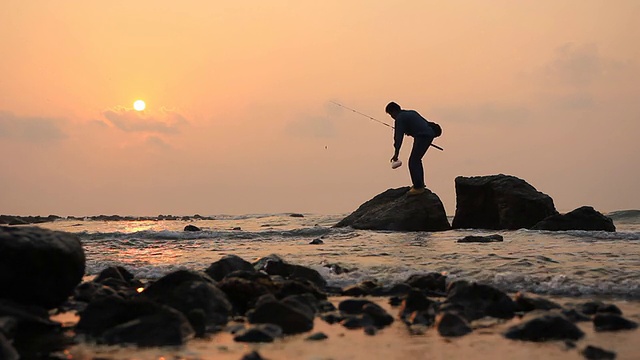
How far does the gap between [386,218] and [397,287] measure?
9.53m

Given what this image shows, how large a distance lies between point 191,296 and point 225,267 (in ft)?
7.32

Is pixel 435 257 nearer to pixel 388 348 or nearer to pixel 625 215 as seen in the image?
pixel 388 348

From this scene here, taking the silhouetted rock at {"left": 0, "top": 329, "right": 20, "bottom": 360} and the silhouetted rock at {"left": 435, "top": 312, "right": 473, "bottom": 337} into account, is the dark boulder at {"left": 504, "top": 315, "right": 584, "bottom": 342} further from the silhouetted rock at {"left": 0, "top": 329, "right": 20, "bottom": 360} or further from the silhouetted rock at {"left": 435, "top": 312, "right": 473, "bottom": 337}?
the silhouetted rock at {"left": 0, "top": 329, "right": 20, "bottom": 360}

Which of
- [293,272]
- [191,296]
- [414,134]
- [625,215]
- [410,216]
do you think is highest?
[414,134]

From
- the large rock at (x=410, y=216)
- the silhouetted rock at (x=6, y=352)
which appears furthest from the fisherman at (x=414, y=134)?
the silhouetted rock at (x=6, y=352)

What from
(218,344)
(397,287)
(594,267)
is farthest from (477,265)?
(218,344)

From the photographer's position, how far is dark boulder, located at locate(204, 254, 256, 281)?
294 inches

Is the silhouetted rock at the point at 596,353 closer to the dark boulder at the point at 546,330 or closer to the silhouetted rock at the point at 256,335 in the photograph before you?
the dark boulder at the point at 546,330

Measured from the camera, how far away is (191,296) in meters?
5.34

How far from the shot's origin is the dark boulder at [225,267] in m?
7.46

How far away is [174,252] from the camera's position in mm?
11570

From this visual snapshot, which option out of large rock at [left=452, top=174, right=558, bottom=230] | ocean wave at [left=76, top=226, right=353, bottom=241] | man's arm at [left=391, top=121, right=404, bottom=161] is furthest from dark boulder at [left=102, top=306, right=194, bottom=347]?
large rock at [left=452, top=174, right=558, bottom=230]

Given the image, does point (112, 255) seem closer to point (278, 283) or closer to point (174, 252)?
point (174, 252)

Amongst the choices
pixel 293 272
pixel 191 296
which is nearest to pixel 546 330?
pixel 191 296
